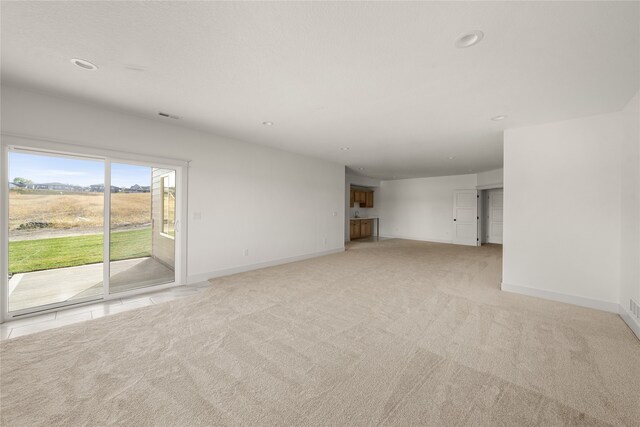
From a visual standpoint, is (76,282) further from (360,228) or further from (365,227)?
(365,227)

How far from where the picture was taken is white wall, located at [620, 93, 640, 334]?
2812 millimetres

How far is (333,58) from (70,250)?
522 centimetres

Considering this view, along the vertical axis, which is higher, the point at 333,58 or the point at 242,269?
the point at 333,58

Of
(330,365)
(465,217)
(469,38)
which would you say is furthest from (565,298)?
(465,217)

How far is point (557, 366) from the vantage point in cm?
212

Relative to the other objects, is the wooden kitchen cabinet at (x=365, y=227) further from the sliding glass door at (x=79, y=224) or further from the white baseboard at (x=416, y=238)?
the sliding glass door at (x=79, y=224)

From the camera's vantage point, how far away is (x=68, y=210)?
3.73m

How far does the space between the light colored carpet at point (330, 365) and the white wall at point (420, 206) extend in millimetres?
6499

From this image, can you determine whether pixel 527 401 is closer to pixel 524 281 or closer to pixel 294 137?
pixel 524 281

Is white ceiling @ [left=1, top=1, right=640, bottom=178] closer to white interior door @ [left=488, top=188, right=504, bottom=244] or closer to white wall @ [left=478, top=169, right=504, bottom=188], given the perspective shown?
white wall @ [left=478, top=169, right=504, bottom=188]

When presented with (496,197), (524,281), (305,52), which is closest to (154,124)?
(305,52)

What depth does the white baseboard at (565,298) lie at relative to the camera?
3.32 meters

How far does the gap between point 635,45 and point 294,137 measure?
402 centimetres

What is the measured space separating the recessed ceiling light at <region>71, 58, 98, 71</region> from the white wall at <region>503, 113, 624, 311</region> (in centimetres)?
540
